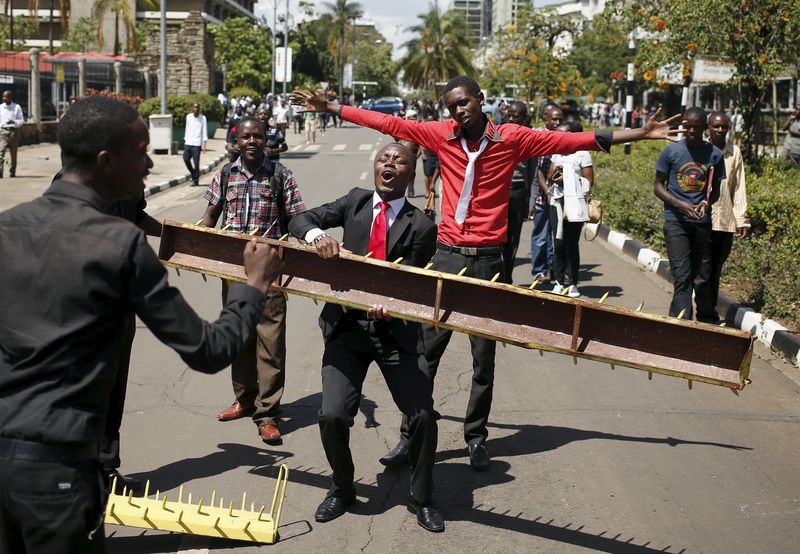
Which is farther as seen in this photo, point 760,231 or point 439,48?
point 439,48

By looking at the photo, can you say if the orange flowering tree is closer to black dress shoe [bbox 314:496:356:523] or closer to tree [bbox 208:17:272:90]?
black dress shoe [bbox 314:496:356:523]

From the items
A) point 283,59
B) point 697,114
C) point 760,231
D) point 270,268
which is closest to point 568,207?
point 697,114

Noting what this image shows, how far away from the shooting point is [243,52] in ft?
203

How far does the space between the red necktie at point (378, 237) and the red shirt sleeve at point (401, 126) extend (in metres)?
0.77

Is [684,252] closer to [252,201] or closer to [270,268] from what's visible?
[252,201]

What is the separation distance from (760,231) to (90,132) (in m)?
10.7

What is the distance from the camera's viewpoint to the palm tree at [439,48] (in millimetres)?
85688

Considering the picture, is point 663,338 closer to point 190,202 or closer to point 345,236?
point 345,236

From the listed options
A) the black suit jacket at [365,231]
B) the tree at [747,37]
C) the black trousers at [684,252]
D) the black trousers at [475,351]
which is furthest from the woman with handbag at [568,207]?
the tree at [747,37]

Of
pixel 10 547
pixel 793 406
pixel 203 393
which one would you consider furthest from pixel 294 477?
pixel 793 406

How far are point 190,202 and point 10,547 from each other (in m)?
16.5

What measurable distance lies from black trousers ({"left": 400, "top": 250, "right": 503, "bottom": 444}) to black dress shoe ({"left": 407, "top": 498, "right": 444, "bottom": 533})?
835mm

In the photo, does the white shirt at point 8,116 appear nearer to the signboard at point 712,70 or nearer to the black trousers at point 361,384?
the signboard at point 712,70

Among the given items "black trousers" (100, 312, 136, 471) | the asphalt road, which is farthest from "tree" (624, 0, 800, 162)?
Result: "black trousers" (100, 312, 136, 471)
